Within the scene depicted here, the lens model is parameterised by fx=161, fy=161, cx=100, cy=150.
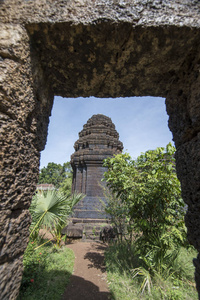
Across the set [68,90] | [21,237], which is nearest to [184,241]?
[21,237]

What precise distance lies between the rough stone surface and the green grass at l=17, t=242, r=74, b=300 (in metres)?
2.68

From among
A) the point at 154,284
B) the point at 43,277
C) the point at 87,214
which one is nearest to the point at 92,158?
the point at 87,214

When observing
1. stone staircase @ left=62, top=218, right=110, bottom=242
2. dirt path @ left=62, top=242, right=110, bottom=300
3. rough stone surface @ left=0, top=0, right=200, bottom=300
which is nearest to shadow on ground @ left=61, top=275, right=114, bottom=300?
dirt path @ left=62, top=242, right=110, bottom=300

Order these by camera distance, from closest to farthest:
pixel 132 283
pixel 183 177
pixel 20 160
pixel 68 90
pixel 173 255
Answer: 1. pixel 20 160
2. pixel 183 177
3. pixel 68 90
4. pixel 132 283
5. pixel 173 255

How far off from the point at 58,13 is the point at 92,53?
1.04 ft

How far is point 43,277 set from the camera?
11.5ft

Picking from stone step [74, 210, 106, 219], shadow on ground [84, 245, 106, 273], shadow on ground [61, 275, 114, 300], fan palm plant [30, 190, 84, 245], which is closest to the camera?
shadow on ground [61, 275, 114, 300]

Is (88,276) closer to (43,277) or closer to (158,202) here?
(43,277)

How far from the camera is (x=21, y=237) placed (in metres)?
1.06

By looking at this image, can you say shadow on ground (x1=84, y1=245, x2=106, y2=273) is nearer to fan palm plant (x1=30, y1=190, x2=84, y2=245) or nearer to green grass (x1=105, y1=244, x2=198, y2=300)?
green grass (x1=105, y1=244, x2=198, y2=300)

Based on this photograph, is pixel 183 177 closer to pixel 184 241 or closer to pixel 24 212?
pixel 24 212

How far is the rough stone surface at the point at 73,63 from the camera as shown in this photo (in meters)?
0.97

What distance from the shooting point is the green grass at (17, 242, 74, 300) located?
9.61 feet

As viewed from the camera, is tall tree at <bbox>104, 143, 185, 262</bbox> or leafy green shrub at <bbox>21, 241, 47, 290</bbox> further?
leafy green shrub at <bbox>21, 241, 47, 290</bbox>
